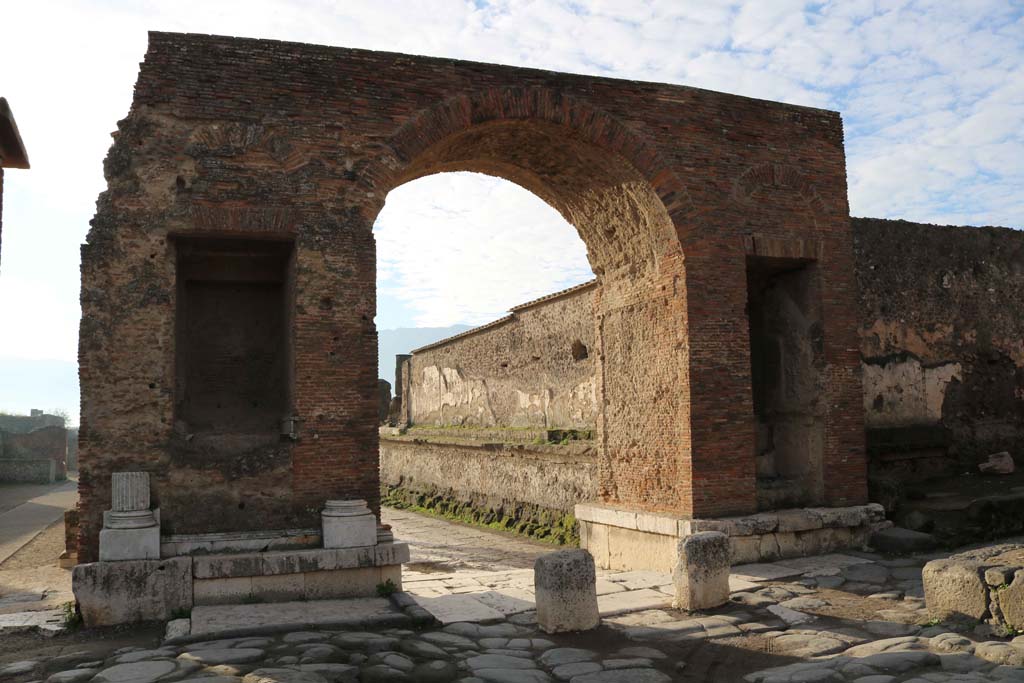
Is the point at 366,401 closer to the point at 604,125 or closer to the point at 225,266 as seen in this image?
the point at 225,266

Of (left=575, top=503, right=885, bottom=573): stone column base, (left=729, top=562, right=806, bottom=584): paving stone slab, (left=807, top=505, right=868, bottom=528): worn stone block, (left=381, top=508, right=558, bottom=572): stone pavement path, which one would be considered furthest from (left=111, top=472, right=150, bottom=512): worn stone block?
(left=807, top=505, right=868, bottom=528): worn stone block

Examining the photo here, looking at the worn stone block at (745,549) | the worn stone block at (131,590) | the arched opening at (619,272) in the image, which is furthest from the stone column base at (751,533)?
the worn stone block at (131,590)

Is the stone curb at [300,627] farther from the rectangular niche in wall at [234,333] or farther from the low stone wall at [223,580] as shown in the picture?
the rectangular niche in wall at [234,333]

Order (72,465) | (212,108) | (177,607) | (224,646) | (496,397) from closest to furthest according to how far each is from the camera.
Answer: (224,646)
(177,607)
(212,108)
(496,397)
(72,465)

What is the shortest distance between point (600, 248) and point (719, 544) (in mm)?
4382

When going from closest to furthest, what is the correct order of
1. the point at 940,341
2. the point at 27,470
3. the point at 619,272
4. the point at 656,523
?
the point at 656,523 < the point at 619,272 < the point at 940,341 < the point at 27,470

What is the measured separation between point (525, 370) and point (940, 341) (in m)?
6.44

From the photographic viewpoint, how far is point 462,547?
12.2m

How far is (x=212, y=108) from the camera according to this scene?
285 inches

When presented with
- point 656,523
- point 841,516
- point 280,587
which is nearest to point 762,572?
point 656,523

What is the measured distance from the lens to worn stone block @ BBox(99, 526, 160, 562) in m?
6.48

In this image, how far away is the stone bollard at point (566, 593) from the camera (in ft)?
19.7

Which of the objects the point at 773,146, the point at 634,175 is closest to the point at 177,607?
the point at 634,175

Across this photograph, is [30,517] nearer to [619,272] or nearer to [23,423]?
[619,272]
